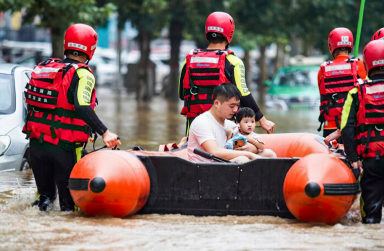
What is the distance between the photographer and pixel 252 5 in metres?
31.3

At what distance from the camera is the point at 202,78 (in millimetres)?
7977

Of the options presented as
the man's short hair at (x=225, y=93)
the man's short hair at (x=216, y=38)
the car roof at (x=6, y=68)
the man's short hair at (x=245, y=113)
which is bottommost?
the man's short hair at (x=245, y=113)

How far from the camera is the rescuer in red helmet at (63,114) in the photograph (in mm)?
6703

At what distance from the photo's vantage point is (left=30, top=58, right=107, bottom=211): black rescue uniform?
665 centimetres

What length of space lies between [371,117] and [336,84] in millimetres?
2507

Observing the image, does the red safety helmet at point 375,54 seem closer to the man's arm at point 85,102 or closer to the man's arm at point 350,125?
the man's arm at point 350,125

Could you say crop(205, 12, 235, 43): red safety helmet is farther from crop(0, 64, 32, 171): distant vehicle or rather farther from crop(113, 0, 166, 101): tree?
crop(113, 0, 166, 101): tree

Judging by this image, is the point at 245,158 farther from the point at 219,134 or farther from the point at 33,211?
the point at 33,211

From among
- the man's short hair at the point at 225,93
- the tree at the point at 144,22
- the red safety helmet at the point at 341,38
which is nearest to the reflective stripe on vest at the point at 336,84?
the red safety helmet at the point at 341,38

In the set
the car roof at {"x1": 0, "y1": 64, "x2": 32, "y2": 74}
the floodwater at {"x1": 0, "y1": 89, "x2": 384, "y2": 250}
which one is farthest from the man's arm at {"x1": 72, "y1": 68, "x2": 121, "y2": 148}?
the car roof at {"x1": 0, "y1": 64, "x2": 32, "y2": 74}

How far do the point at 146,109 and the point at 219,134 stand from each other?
63.2 ft

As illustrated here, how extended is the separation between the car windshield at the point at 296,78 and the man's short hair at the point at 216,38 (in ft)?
45.5

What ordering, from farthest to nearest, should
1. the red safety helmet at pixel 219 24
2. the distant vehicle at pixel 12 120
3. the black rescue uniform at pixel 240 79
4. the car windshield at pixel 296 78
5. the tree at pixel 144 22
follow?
the tree at pixel 144 22 → the car windshield at pixel 296 78 → the distant vehicle at pixel 12 120 → the red safety helmet at pixel 219 24 → the black rescue uniform at pixel 240 79

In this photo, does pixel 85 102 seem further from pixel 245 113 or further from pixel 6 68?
pixel 6 68
